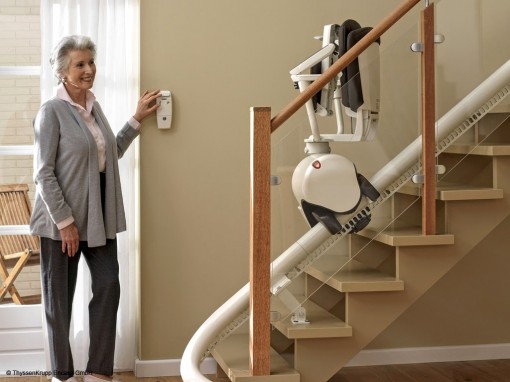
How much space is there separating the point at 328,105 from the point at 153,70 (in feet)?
3.85

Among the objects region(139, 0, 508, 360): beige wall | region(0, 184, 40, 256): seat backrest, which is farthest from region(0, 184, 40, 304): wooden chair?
region(139, 0, 508, 360): beige wall

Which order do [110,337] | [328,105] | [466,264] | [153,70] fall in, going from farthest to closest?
1. [466,264]
2. [153,70]
3. [110,337]
4. [328,105]

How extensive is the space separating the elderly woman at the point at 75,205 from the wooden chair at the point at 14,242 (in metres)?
0.56

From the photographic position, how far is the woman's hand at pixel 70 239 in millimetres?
4007

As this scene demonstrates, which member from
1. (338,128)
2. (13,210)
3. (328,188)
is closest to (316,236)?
(328,188)

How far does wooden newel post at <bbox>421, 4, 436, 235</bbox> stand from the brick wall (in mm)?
2035

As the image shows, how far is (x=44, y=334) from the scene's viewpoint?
445 centimetres

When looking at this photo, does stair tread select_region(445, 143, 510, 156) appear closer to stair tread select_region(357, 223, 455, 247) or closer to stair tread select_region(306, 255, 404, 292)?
stair tread select_region(357, 223, 455, 247)

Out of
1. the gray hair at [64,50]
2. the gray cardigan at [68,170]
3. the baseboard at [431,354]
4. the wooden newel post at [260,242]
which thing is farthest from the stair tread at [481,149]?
the gray hair at [64,50]

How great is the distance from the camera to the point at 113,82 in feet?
14.8

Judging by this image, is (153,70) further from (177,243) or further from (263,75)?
(177,243)

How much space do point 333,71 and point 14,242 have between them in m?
2.04

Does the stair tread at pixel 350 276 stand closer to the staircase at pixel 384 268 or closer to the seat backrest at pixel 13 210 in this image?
the staircase at pixel 384 268

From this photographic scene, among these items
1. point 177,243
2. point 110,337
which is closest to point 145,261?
point 177,243
